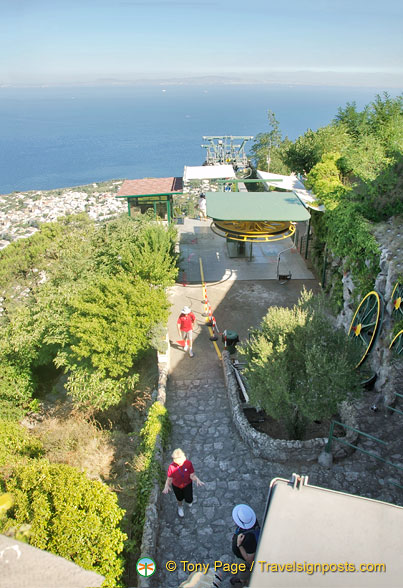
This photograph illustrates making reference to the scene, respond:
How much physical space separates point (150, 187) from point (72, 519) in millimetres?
20092

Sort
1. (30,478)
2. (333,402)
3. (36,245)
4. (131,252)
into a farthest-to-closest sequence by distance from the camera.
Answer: (36,245) → (131,252) → (333,402) → (30,478)

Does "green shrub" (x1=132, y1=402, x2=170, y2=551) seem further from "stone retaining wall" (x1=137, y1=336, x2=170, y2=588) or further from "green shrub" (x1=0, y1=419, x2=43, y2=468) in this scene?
"green shrub" (x1=0, y1=419, x2=43, y2=468)

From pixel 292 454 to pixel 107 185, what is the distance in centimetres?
9004

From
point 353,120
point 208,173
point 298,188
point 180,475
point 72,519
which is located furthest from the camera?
point 353,120

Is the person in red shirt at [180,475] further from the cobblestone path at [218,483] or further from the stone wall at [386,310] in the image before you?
the stone wall at [386,310]

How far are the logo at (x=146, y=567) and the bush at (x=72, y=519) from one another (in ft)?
1.00

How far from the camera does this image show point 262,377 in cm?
877

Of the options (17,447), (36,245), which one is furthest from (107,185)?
(17,447)

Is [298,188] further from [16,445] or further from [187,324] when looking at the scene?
[16,445]

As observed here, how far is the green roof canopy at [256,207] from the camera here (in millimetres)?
15695

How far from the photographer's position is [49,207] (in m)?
72.4

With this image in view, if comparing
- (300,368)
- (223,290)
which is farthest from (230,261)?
(300,368)

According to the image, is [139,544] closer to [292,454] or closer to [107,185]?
[292,454]

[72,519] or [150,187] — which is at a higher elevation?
[150,187]
